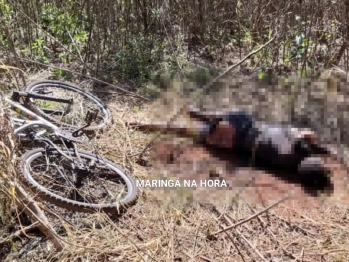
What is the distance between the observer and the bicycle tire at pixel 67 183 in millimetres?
2551

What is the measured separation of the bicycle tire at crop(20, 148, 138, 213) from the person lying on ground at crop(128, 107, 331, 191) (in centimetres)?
86

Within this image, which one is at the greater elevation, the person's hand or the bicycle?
the person's hand

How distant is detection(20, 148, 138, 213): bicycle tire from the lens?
255cm

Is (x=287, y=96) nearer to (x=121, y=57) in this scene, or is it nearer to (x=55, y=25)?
(x=121, y=57)

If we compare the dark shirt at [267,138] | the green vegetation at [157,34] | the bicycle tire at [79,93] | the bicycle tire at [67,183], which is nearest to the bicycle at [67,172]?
the bicycle tire at [67,183]

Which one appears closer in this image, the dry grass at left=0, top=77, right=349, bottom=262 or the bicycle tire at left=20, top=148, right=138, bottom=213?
the dry grass at left=0, top=77, right=349, bottom=262

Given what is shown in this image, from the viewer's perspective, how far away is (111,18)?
182 inches

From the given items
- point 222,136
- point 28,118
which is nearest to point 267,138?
point 222,136

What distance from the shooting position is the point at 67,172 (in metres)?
2.80

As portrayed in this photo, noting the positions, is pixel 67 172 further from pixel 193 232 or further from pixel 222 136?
pixel 222 136

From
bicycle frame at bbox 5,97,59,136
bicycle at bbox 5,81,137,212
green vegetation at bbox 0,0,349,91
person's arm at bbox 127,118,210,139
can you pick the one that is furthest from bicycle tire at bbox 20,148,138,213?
green vegetation at bbox 0,0,349,91

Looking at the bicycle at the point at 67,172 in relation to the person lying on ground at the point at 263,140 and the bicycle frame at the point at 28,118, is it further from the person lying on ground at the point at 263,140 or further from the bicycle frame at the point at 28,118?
the person lying on ground at the point at 263,140

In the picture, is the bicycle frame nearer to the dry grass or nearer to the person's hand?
the dry grass

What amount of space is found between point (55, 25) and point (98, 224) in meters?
2.87
